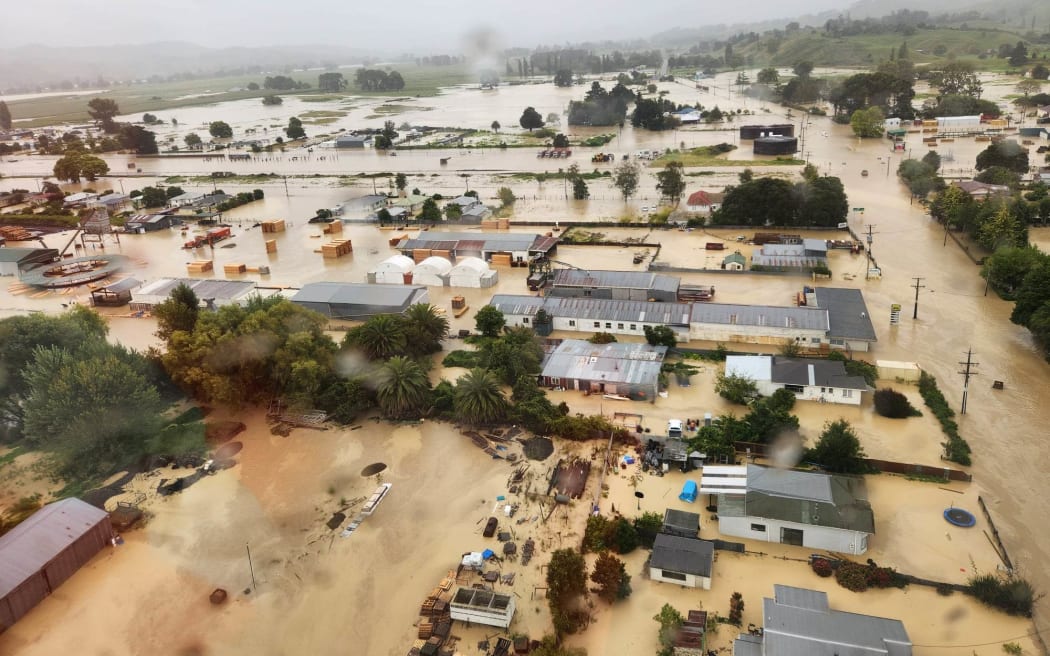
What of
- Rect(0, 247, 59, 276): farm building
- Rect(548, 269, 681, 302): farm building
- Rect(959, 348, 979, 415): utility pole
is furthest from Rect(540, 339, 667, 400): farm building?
Rect(0, 247, 59, 276): farm building

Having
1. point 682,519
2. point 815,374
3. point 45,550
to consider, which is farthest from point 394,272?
point 682,519

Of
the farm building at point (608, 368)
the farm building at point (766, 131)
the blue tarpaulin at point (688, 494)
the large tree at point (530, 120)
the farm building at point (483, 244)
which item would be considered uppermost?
the large tree at point (530, 120)

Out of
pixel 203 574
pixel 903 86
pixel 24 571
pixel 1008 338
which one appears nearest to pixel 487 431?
pixel 203 574

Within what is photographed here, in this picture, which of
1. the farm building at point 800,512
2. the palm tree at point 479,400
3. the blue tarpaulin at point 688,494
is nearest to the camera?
the farm building at point 800,512

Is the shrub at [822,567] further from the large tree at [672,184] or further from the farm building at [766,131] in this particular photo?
the farm building at [766,131]

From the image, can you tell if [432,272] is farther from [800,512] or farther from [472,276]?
A: [800,512]

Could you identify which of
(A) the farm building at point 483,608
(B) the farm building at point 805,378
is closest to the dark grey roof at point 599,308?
(B) the farm building at point 805,378
